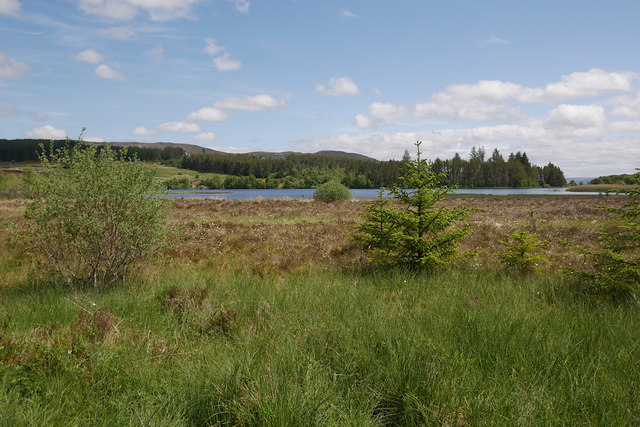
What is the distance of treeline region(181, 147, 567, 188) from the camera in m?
137

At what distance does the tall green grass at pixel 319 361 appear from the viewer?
256cm

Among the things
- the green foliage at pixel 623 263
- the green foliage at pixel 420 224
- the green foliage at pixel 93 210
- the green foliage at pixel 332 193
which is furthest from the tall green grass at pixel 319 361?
the green foliage at pixel 332 193

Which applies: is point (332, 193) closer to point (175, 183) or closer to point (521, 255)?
point (175, 183)

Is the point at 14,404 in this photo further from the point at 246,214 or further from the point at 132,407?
the point at 246,214

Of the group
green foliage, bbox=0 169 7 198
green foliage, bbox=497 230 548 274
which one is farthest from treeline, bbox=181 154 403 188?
green foliage, bbox=497 230 548 274

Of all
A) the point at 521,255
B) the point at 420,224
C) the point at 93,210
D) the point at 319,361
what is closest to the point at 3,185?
the point at 93,210

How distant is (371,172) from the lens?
478ft

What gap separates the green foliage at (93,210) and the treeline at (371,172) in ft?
348

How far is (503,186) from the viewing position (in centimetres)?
13688

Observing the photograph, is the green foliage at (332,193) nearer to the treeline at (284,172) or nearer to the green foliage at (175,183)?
the green foliage at (175,183)

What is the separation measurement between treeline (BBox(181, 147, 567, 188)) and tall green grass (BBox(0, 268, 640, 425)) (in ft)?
352

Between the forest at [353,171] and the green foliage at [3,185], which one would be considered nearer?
the green foliage at [3,185]

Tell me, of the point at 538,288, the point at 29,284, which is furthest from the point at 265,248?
the point at 538,288

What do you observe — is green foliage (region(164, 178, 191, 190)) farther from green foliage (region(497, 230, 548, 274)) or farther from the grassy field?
green foliage (region(497, 230, 548, 274))
